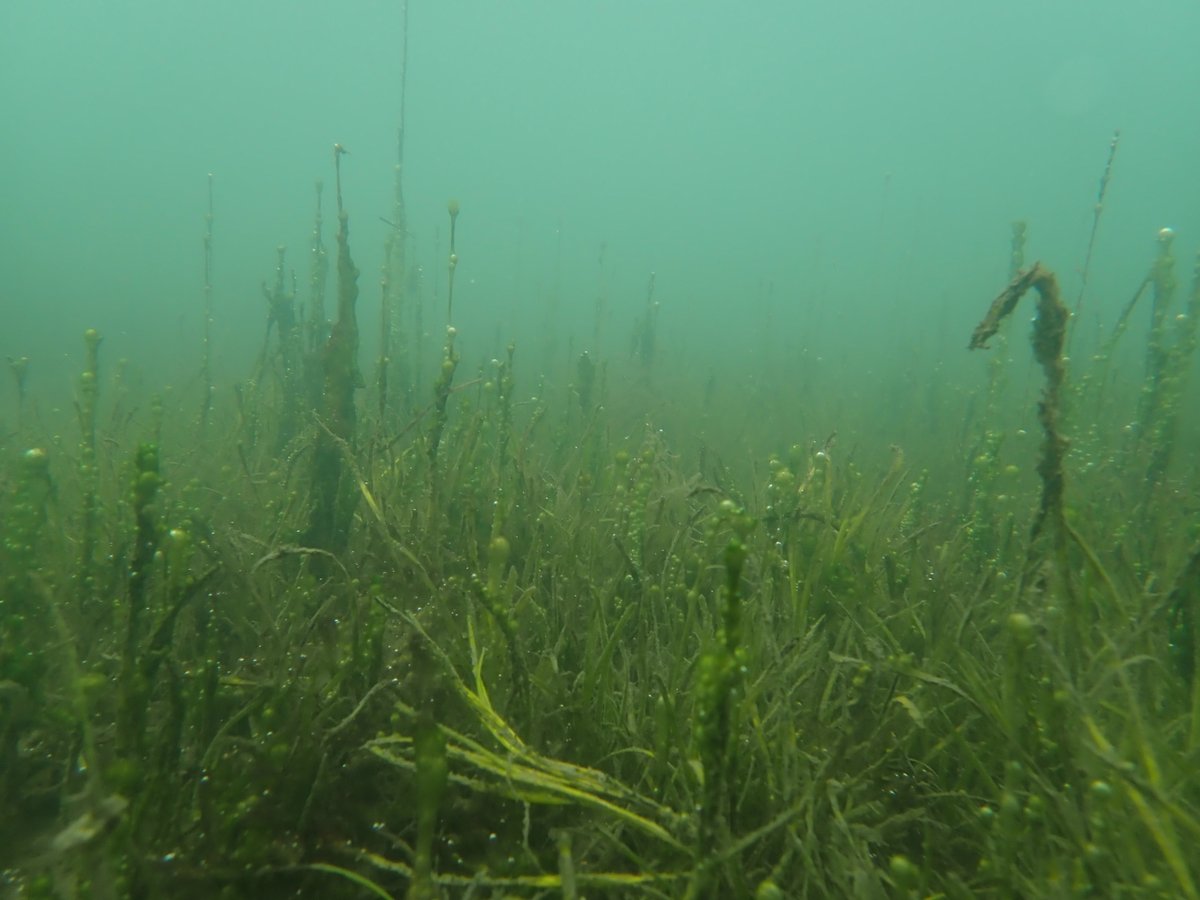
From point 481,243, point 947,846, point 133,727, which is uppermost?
point 481,243

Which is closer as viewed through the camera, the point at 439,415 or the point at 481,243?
the point at 439,415

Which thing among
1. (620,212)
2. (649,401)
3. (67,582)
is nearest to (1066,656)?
(67,582)

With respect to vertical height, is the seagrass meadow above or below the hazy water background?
below

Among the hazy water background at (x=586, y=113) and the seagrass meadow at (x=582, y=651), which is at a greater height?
the hazy water background at (x=586, y=113)

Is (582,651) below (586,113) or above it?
below

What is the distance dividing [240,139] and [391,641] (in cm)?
12261

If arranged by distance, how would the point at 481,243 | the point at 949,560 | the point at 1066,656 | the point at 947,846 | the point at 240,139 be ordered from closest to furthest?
the point at 947,846 → the point at 1066,656 → the point at 949,560 → the point at 481,243 → the point at 240,139

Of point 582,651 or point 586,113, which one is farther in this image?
point 586,113

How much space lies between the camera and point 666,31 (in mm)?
119125

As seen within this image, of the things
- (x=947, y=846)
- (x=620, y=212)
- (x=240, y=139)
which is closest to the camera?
(x=947, y=846)

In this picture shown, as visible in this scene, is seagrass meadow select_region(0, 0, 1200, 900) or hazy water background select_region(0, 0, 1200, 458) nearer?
seagrass meadow select_region(0, 0, 1200, 900)

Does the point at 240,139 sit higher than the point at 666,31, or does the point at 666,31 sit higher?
the point at 666,31

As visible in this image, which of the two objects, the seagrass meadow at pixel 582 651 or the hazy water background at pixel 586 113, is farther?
the hazy water background at pixel 586 113

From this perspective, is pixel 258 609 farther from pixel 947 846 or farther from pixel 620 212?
pixel 620 212
